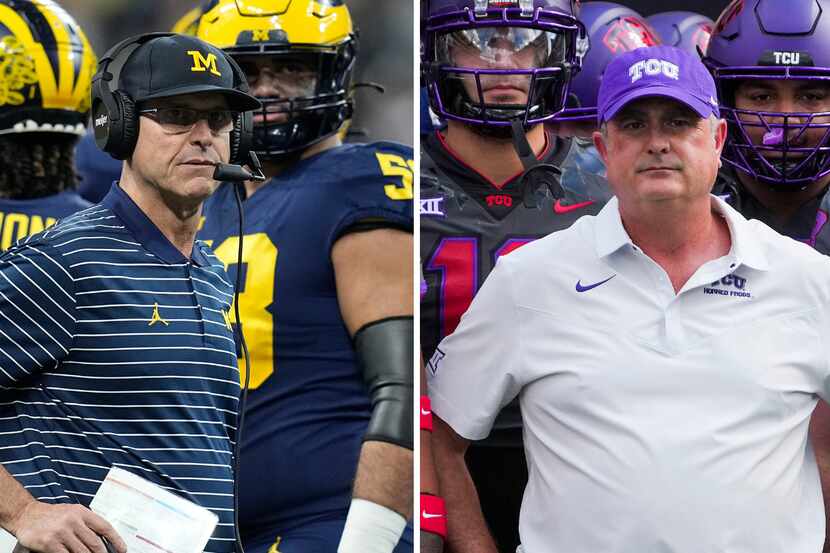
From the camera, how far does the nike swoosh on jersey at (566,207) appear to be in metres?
2.76

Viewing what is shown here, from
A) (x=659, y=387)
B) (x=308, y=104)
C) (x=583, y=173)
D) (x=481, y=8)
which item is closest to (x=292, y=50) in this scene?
(x=308, y=104)

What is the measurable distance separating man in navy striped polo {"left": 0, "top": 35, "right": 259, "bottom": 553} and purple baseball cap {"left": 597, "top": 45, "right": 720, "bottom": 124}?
610 millimetres

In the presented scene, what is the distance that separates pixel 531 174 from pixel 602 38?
24.6 inches

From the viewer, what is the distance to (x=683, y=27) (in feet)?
11.0

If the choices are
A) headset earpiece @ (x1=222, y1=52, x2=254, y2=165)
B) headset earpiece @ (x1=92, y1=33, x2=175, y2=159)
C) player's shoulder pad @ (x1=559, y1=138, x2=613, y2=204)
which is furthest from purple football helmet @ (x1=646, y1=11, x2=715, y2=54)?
headset earpiece @ (x1=92, y1=33, x2=175, y2=159)

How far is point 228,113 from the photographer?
99.0 inches

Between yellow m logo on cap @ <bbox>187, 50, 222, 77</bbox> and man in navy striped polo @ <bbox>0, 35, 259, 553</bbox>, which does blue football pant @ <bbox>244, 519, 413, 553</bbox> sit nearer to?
man in navy striped polo @ <bbox>0, 35, 259, 553</bbox>

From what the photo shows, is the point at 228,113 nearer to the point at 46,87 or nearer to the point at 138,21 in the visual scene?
the point at 138,21

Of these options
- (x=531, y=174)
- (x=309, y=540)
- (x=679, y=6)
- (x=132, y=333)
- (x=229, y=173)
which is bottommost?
(x=309, y=540)

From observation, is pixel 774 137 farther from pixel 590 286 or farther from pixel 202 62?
pixel 202 62

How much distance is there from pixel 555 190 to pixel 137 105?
807 millimetres

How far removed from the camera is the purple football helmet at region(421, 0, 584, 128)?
109 inches

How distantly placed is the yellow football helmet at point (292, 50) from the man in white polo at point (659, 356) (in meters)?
0.64

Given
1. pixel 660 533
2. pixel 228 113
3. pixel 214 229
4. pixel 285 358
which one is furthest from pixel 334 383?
pixel 660 533
